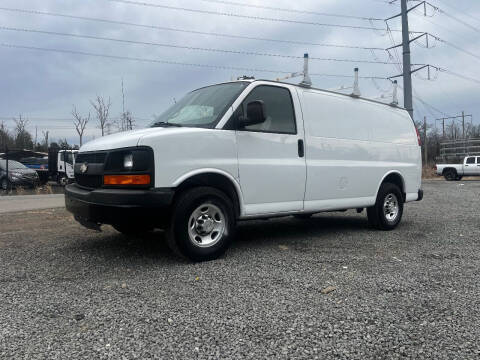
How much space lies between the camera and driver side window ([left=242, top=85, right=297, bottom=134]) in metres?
4.93

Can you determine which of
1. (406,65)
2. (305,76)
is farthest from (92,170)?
(406,65)

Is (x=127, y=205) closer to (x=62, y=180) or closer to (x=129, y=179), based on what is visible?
(x=129, y=179)

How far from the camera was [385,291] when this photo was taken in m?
3.51

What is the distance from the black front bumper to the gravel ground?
1.73ft

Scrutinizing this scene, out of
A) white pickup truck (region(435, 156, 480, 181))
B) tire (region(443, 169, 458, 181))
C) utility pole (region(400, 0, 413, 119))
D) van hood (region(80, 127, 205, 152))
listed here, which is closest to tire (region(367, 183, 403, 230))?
van hood (region(80, 127, 205, 152))

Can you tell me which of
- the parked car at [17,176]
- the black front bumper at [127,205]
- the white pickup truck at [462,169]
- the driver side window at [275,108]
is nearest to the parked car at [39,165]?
the parked car at [17,176]

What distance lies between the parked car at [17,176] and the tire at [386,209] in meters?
15.4

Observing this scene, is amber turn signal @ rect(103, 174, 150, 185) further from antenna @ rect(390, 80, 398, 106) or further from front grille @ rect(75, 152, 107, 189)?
antenna @ rect(390, 80, 398, 106)

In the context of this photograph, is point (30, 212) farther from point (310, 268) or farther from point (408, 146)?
point (408, 146)

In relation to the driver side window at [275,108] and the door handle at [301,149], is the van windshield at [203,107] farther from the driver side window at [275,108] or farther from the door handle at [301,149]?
the door handle at [301,149]

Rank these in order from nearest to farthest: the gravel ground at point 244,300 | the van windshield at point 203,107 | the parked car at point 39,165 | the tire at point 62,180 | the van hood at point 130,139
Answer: the gravel ground at point 244,300
the van hood at point 130,139
the van windshield at point 203,107
the tire at point 62,180
the parked car at point 39,165

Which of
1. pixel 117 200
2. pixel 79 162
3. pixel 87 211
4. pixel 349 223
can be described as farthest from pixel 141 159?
pixel 349 223

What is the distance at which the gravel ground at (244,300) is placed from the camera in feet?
8.23

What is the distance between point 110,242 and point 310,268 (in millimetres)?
2754
